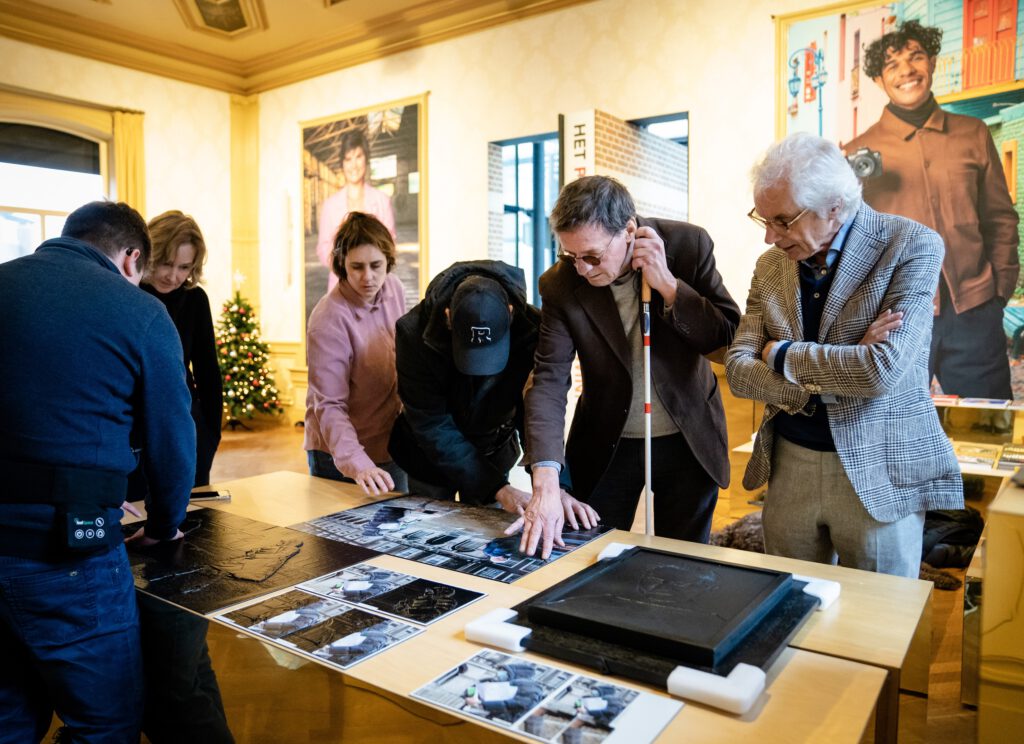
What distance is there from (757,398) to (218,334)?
7.62m

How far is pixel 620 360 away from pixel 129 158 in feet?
24.6

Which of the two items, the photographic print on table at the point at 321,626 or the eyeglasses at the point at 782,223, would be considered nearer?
the photographic print on table at the point at 321,626

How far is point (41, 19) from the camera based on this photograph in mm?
7180

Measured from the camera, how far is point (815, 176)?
158 centimetres

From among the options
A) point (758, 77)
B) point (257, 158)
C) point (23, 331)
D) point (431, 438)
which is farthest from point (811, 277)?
point (257, 158)

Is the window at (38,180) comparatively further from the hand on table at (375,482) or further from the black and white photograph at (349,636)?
the black and white photograph at (349,636)

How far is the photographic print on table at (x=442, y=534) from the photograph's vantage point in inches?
62.0

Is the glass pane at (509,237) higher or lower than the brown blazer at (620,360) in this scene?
higher

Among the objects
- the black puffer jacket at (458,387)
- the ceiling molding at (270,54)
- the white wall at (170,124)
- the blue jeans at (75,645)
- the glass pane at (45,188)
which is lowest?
the blue jeans at (75,645)

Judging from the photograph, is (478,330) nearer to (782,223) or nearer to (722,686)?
(782,223)

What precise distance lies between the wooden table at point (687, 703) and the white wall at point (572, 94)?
13.1 ft

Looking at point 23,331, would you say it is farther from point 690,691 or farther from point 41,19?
point 41,19

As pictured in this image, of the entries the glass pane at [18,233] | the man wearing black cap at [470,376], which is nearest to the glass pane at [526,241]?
the glass pane at [18,233]

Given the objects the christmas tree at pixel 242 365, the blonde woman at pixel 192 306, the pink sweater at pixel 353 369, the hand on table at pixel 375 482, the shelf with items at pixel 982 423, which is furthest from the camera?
the christmas tree at pixel 242 365
